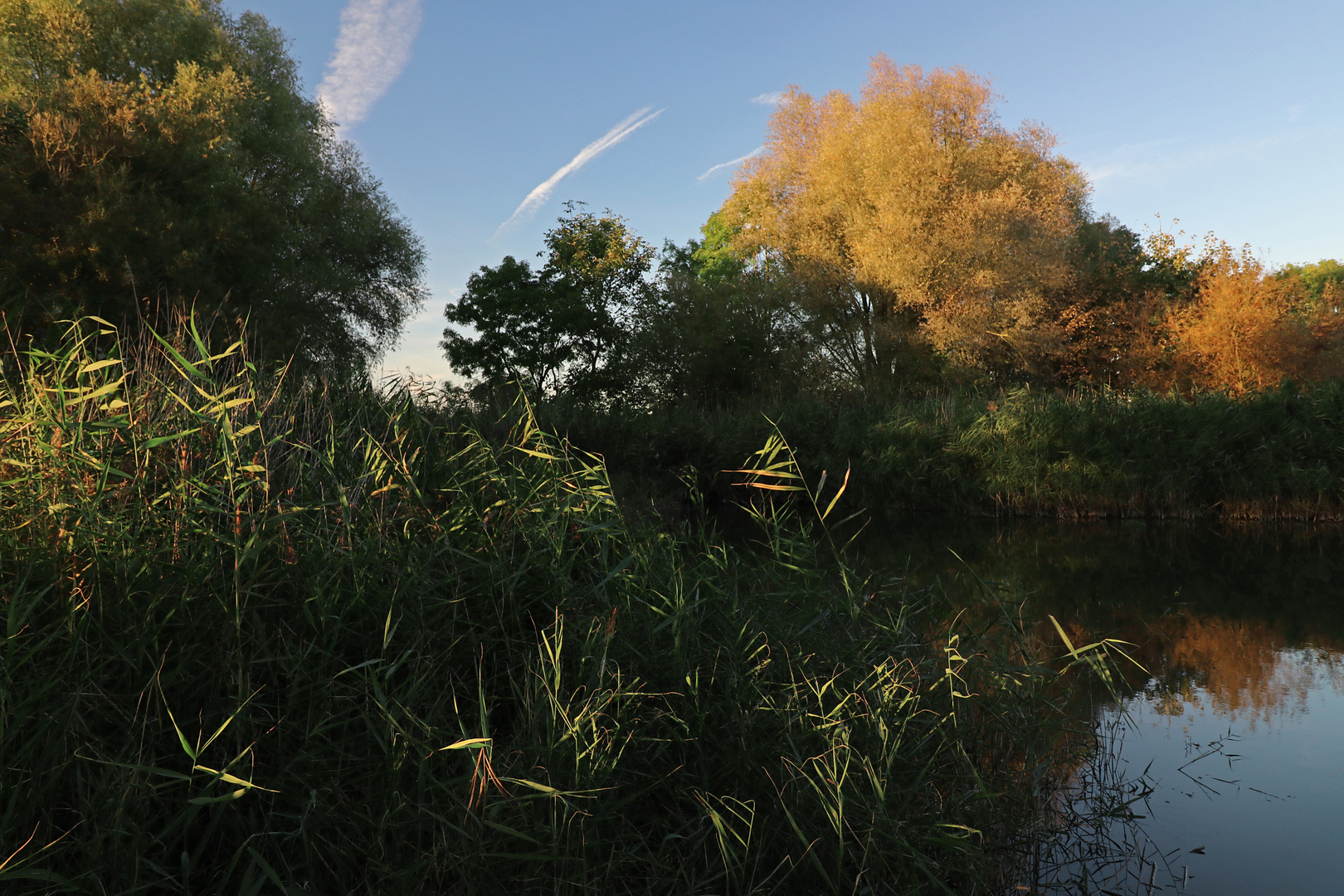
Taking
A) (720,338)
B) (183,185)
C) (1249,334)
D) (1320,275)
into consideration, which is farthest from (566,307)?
(1320,275)

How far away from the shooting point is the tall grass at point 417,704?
1.90 meters

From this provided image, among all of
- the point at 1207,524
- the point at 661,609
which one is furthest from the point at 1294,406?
the point at 661,609

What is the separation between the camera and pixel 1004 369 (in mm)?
22172

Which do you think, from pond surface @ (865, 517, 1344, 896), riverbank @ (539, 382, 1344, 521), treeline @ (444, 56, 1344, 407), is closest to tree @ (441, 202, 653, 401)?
treeline @ (444, 56, 1344, 407)

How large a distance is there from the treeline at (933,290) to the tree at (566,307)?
0.33 metres

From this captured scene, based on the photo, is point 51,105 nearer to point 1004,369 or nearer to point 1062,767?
point 1062,767

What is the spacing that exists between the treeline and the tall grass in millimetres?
15893

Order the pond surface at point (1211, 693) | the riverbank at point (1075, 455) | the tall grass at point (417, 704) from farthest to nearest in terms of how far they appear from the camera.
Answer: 1. the riverbank at point (1075, 455)
2. the pond surface at point (1211, 693)
3. the tall grass at point (417, 704)

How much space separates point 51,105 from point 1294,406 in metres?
21.2

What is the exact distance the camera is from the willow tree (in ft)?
67.2

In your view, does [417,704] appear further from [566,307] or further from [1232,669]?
[566,307]

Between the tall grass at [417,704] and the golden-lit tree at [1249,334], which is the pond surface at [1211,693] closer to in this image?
the tall grass at [417,704]

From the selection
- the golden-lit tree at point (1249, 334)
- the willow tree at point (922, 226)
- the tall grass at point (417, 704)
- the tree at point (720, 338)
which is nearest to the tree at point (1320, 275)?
the golden-lit tree at point (1249, 334)

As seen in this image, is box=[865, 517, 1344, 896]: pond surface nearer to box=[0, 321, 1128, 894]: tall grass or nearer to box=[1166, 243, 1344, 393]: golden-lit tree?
box=[0, 321, 1128, 894]: tall grass
